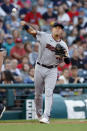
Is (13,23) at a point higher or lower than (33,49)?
higher

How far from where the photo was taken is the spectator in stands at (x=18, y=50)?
13.4m

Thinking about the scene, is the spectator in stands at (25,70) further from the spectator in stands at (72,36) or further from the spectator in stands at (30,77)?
the spectator in stands at (72,36)

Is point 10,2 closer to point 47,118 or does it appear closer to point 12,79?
point 12,79

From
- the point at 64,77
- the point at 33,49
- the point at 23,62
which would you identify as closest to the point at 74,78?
A: the point at 64,77

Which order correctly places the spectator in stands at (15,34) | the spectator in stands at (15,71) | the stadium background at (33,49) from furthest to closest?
the spectator in stands at (15,34)
the spectator in stands at (15,71)
the stadium background at (33,49)

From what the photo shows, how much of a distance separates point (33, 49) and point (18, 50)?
0.55m

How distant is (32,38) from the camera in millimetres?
15227

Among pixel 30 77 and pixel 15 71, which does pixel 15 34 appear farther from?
pixel 30 77

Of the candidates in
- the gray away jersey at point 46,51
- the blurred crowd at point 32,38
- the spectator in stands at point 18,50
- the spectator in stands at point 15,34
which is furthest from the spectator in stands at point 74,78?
the gray away jersey at point 46,51

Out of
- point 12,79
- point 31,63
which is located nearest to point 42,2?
point 31,63

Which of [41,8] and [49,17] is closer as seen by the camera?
[49,17]

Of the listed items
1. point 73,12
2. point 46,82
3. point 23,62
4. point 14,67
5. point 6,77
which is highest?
point 73,12

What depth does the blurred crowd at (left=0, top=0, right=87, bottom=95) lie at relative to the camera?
12.4 metres

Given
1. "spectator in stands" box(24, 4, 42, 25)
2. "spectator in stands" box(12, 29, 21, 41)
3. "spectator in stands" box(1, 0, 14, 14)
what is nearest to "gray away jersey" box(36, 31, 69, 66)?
"spectator in stands" box(12, 29, 21, 41)
